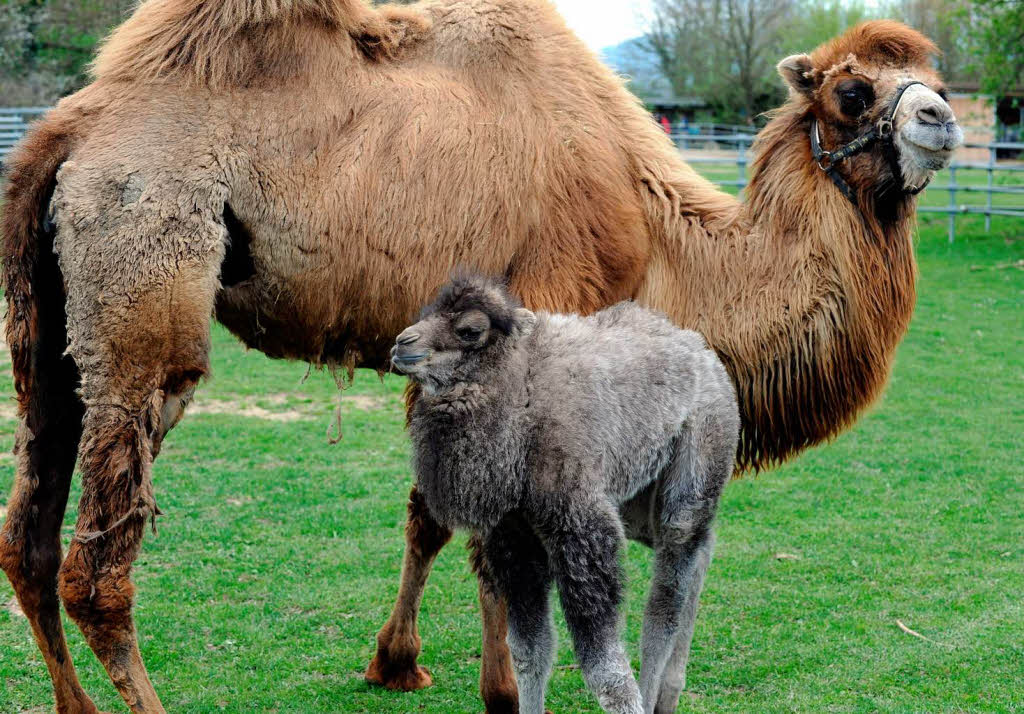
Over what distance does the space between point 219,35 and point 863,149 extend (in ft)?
8.76

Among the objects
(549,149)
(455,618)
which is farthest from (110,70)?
(455,618)

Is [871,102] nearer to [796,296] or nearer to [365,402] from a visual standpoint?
[796,296]

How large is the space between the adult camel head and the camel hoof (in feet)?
9.24

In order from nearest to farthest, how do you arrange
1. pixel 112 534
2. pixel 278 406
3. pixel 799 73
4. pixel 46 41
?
pixel 112 534 < pixel 799 73 < pixel 278 406 < pixel 46 41

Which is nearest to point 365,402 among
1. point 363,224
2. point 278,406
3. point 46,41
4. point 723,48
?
point 278,406

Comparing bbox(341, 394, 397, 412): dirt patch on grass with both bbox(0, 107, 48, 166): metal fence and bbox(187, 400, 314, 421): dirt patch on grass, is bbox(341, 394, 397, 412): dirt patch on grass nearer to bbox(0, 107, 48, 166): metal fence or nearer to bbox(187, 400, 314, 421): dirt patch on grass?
bbox(187, 400, 314, 421): dirt patch on grass

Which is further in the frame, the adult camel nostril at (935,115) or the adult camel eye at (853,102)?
the adult camel eye at (853,102)

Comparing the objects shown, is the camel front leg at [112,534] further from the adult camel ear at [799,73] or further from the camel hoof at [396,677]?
the adult camel ear at [799,73]

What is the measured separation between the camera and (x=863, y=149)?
15.6ft

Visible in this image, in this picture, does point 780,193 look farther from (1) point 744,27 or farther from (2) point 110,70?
(1) point 744,27

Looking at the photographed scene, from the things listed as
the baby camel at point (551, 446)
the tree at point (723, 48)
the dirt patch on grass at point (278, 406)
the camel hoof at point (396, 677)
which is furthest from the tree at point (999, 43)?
the tree at point (723, 48)

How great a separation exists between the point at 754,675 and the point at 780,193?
212 centimetres

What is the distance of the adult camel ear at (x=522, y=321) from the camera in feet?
12.0

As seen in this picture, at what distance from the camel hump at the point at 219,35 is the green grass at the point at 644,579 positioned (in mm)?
2654
